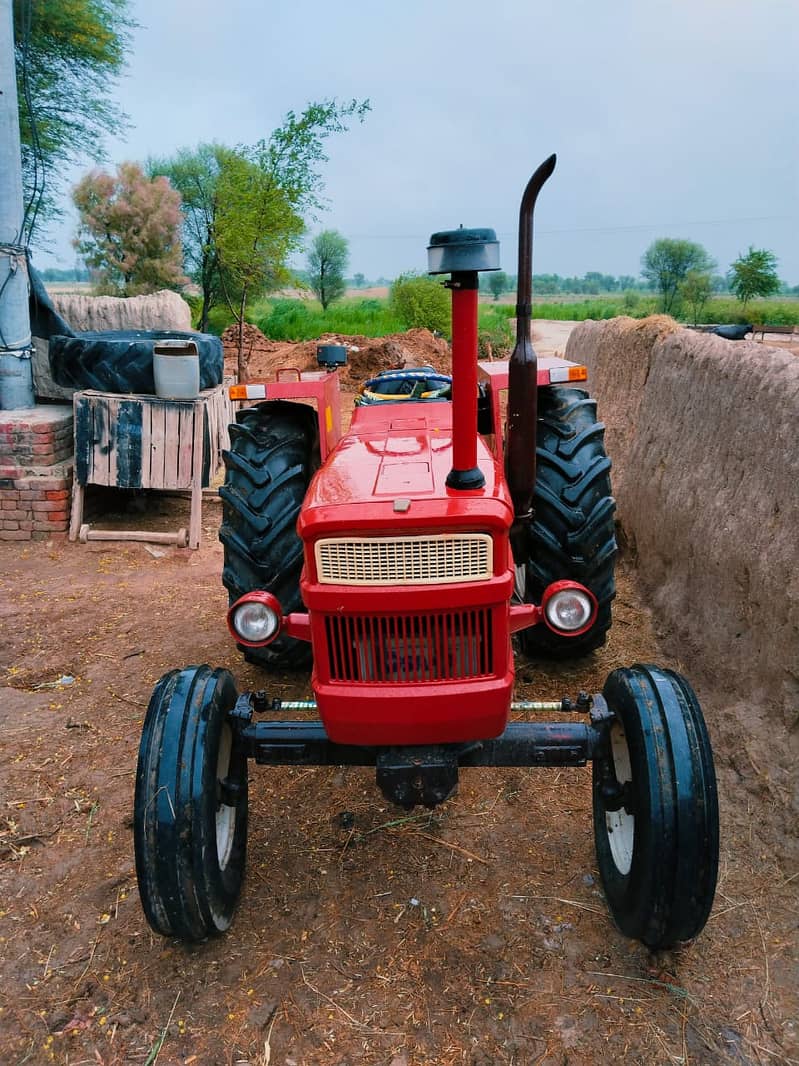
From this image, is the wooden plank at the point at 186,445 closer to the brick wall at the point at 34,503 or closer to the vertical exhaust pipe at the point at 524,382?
the brick wall at the point at 34,503

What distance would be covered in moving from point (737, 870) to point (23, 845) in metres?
2.59

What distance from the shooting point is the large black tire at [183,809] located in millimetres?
2277

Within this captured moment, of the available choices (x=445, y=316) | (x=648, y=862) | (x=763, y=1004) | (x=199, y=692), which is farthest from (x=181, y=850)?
(x=445, y=316)

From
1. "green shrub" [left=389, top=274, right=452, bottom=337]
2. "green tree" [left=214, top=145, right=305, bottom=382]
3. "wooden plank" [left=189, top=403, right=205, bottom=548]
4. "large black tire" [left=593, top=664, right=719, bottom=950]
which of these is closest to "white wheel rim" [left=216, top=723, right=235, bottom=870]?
"large black tire" [left=593, top=664, right=719, bottom=950]

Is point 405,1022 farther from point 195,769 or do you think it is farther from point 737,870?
point 737,870

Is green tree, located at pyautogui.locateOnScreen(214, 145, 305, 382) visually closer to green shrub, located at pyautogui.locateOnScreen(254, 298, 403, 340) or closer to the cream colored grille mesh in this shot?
the cream colored grille mesh

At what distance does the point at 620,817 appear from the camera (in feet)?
8.95

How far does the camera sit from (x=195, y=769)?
92.6 inches

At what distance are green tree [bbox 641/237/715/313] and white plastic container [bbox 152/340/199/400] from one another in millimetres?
52498

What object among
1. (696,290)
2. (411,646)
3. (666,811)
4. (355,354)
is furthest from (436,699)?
(696,290)

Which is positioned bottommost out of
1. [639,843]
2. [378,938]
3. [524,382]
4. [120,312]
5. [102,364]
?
[378,938]

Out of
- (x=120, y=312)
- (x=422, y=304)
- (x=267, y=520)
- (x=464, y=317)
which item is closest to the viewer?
(x=464, y=317)

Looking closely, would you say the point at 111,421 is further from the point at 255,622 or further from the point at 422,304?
the point at 422,304

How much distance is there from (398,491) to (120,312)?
718 cm
